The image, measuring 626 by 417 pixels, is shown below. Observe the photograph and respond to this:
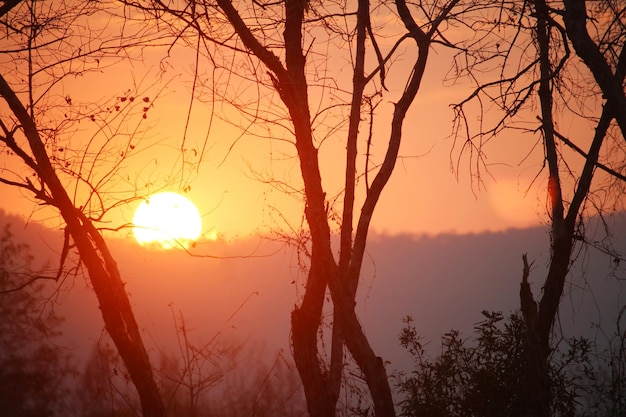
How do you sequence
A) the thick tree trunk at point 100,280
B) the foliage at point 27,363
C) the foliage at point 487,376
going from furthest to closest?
the foliage at point 27,363
the thick tree trunk at point 100,280
the foliage at point 487,376

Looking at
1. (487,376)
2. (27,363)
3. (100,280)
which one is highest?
(27,363)

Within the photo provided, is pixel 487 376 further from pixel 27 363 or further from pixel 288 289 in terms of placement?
pixel 27 363

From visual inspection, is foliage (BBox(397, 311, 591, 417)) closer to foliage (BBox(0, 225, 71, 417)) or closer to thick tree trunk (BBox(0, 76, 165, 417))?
thick tree trunk (BBox(0, 76, 165, 417))

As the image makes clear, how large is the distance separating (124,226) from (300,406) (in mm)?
7097

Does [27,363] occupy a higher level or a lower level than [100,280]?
higher

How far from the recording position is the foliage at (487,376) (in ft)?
24.5

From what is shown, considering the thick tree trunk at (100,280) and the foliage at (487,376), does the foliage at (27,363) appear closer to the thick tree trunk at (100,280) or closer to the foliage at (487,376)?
the thick tree trunk at (100,280)

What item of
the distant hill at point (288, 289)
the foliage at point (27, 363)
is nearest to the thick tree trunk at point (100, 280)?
the distant hill at point (288, 289)

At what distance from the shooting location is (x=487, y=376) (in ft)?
25.1

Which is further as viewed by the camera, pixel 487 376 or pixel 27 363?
pixel 27 363

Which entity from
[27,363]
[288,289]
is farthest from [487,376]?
[27,363]

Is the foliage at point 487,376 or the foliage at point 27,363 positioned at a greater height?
the foliage at point 27,363

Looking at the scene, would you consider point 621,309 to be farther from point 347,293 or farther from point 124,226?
point 124,226

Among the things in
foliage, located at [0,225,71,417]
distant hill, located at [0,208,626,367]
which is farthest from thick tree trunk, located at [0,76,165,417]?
foliage, located at [0,225,71,417]
